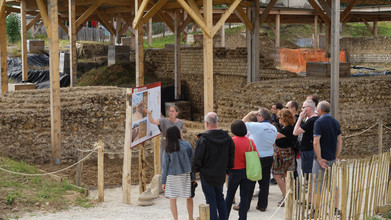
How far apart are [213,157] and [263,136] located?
3.95 feet


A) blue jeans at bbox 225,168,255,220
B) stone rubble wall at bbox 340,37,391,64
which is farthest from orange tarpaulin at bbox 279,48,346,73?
blue jeans at bbox 225,168,255,220

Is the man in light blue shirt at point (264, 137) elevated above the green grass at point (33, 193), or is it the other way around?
the man in light blue shirt at point (264, 137)

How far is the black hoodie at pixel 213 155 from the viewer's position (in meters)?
6.13

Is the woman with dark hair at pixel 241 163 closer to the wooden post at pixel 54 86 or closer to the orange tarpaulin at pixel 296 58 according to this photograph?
the wooden post at pixel 54 86

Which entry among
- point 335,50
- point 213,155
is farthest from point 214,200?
point 335,50

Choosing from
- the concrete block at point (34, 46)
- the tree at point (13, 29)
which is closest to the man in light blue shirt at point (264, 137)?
the concrete block at point (34, 46)

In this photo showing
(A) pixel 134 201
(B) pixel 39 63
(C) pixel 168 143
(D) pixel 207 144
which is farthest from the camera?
(B) pixel 39 63

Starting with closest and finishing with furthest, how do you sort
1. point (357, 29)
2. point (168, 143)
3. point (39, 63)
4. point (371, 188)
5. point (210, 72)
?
point (168, 143) < point (371, 188) < point (210, 72) < point (39, 63) < point (357, 29)

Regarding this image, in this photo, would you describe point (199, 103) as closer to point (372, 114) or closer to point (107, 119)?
point (372, 114)

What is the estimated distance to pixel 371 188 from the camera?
7020mm

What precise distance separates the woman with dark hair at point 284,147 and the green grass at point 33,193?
2.84 meters

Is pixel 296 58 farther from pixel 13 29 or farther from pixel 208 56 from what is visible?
pixel 13 29

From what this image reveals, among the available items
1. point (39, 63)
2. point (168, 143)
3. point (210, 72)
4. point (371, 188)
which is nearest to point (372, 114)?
point (210, 72)

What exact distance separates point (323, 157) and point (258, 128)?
959mm
